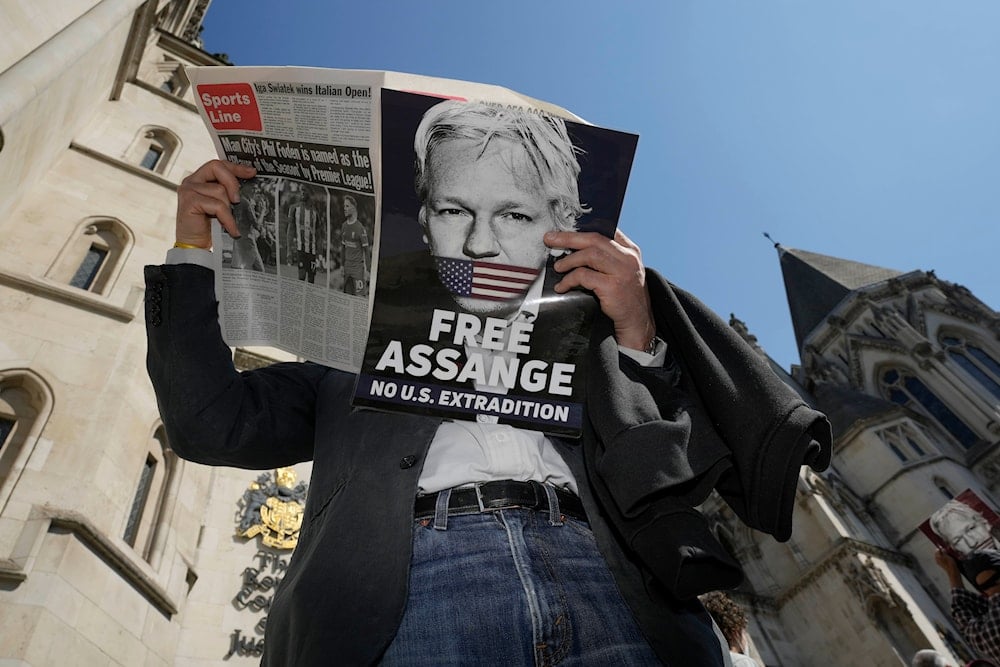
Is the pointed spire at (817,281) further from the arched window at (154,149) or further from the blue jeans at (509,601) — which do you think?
the blue jeans at (509,601)

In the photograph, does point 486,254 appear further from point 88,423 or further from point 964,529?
point 964,529

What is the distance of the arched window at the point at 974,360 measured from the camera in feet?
105

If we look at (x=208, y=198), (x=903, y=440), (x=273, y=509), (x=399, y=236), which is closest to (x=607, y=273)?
(x=399, y=236)

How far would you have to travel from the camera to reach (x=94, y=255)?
898 cm

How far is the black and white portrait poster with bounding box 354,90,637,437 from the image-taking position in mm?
2047

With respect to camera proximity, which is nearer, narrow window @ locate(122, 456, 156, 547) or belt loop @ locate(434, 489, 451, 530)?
belt loop @ locate(434, 489, 451, 530)

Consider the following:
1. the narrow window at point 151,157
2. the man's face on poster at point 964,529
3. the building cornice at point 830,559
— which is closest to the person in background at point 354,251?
the man's face on poster at point 964,529

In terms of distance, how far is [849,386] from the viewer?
111 ft

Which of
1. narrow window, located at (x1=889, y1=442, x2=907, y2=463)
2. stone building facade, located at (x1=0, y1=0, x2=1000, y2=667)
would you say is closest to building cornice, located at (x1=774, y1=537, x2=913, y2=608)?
stone building facade, located at (x1=0, y1=0, x2=1000, y2=667)

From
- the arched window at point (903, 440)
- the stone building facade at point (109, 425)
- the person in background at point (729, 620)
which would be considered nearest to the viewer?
the stone building facade at point (109, 425)

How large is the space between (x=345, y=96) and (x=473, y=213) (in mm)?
594

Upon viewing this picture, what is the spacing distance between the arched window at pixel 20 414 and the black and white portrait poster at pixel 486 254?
5781 mm

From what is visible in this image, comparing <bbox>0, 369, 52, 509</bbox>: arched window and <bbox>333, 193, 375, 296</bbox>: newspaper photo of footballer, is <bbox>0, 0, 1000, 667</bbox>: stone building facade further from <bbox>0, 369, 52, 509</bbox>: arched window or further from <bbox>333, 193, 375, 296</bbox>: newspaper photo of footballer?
<bbox>333, 193, 375, 296</bbox>: newspaper photo of footballer

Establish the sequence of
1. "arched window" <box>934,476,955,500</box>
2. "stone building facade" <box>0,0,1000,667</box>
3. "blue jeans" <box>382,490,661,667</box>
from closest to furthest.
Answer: "blue jeans" <box>382,490,661,667</box>
"stone building facade" <box>0,0,1000,667</box>
"arched window" <box>934,476,955,500</box>
